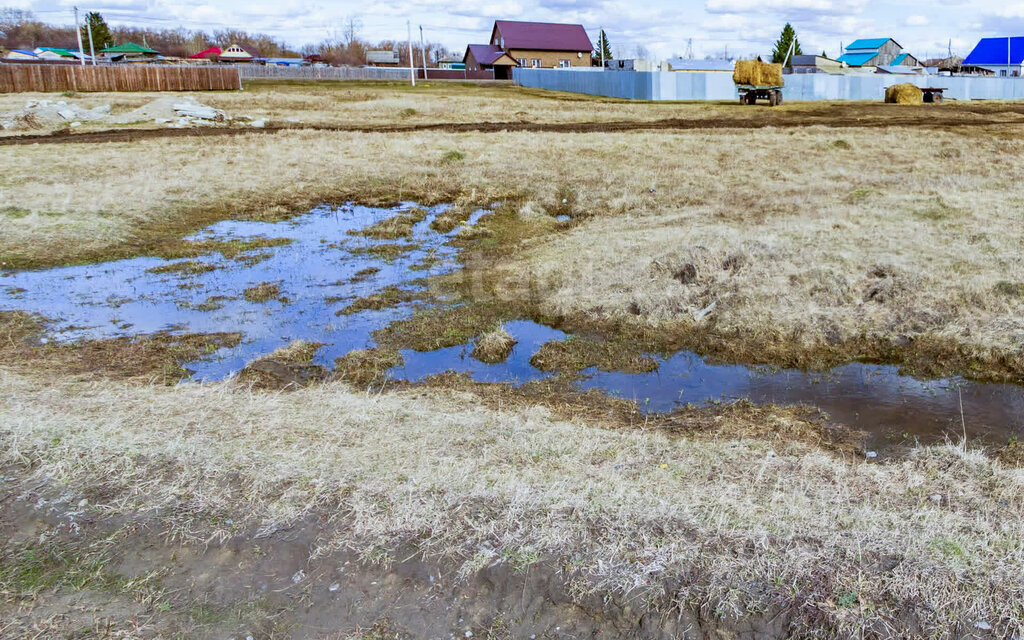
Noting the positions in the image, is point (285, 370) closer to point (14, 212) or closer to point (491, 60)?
point (14, 212)

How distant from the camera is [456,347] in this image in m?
9.59

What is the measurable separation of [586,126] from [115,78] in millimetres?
37660

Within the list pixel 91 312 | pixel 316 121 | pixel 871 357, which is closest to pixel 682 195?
pixel 871 357

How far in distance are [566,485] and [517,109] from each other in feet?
127

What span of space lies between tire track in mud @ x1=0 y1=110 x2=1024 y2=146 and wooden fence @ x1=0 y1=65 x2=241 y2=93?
24971 mm

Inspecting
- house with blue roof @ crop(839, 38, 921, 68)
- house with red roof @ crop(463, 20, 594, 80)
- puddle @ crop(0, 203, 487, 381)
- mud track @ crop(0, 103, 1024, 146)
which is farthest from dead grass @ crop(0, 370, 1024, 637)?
house with blue roof @ crop(839, 38, 921, 68)

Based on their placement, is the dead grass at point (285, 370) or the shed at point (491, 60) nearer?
the dead grass at point (285, 370)

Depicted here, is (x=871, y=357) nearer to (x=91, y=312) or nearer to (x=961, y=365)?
(x=961, y=365)

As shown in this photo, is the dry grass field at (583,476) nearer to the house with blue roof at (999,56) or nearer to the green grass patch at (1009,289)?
the green grass patch at (1009,289)

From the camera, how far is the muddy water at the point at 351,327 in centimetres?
768

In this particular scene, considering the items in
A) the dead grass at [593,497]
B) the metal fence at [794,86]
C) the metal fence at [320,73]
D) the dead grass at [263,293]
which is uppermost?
the metal fence at [320,73]

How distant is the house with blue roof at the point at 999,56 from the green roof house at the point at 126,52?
109m

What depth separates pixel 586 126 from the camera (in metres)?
33.0

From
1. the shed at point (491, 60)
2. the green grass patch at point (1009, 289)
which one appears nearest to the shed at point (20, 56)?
the shed at point (491, 60)
